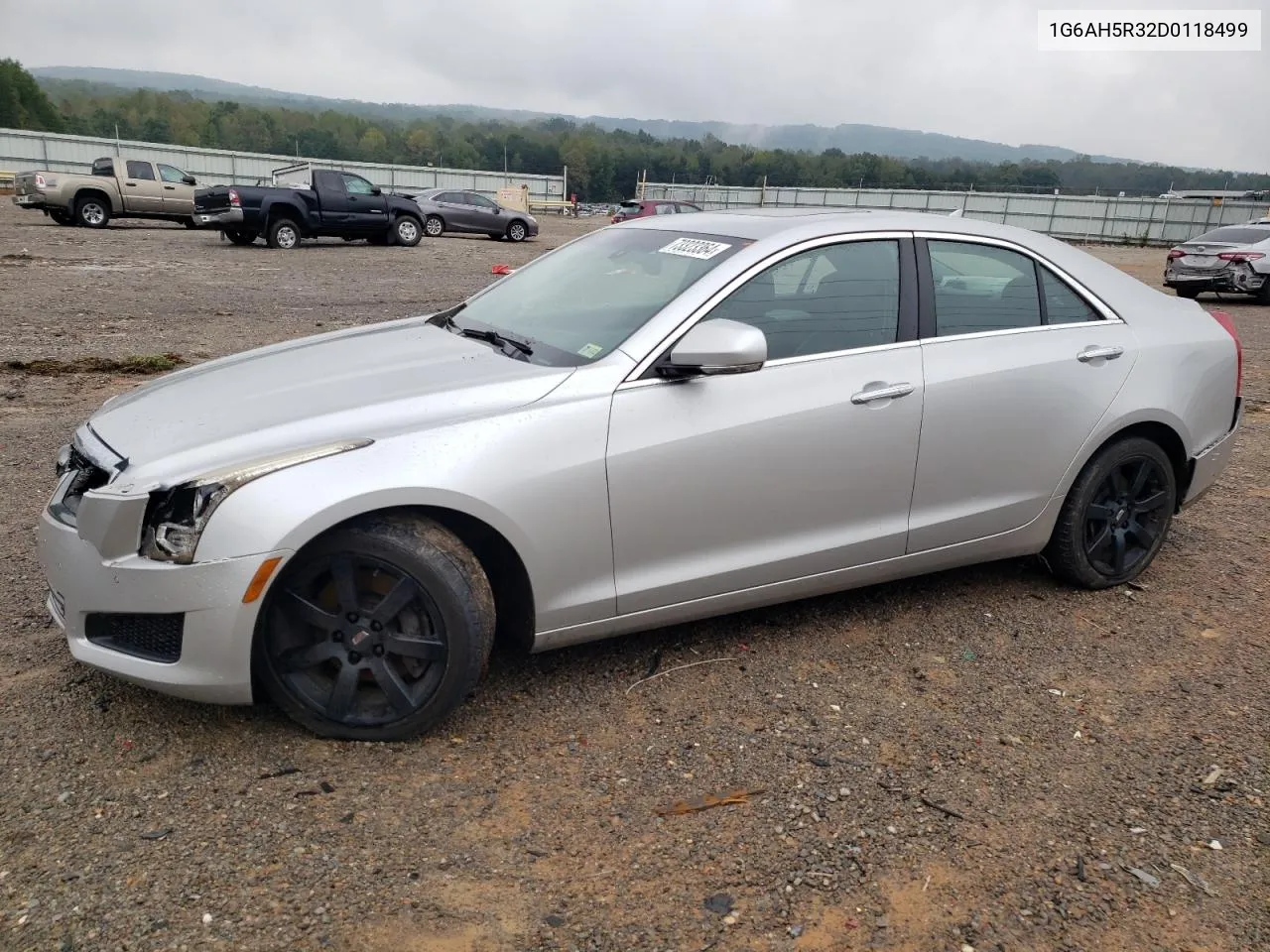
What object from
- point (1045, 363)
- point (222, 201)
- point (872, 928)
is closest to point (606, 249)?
point (1045, 363)

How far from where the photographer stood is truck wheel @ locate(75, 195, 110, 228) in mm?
21234

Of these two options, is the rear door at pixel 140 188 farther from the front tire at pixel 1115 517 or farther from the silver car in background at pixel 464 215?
the front tire at pixel 1115 517

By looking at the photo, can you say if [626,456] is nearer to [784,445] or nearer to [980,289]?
[784,445]

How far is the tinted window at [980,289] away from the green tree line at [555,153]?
4647 cm

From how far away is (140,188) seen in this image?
22281mm

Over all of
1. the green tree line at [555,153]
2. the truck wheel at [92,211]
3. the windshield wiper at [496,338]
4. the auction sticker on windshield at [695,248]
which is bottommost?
the truck wheel at [92,211]

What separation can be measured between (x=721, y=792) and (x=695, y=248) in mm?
1989

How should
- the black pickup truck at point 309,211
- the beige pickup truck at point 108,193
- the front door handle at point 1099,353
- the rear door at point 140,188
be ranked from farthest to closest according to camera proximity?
1. the rear door at point 140,188
2. the beige pickup truck at point 108,193
3. the black pickup truck at point 309,211
4. the front door handle at point 1099,353

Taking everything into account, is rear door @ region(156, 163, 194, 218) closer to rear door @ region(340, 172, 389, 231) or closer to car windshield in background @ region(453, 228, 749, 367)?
rear door @ region(340, 172, 389, 231)

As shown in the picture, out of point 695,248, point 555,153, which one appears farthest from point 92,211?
point 555,153

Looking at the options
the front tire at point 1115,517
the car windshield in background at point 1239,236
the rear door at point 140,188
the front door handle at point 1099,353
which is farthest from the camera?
the rear door at point 140,188

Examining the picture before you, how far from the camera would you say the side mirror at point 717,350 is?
3125 mm

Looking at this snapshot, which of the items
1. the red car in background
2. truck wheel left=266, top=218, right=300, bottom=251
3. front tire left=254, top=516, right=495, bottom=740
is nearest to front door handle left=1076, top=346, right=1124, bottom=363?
front tire left=254, top=516, right=495, bottom=740

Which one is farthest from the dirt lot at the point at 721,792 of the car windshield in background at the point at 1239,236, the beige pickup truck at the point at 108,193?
the beige pickup truck at the point at 108,193
